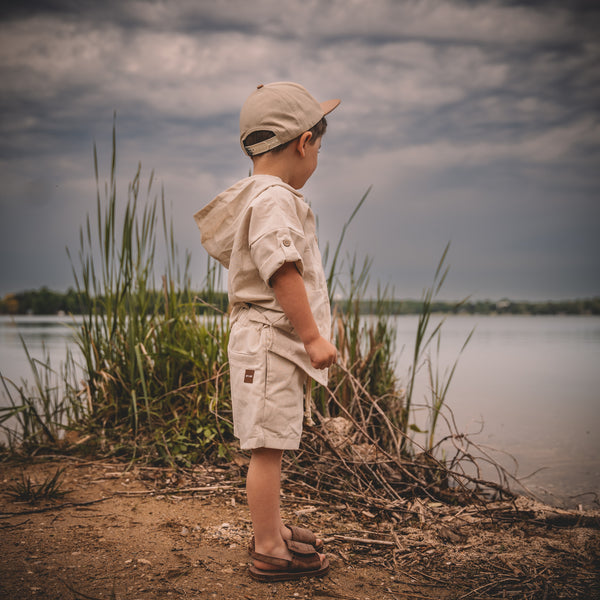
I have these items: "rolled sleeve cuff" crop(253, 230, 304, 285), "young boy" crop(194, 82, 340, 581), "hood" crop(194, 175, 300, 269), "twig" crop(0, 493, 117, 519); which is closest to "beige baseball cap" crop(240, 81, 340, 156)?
"young boy" crop(194, 82, 340, 581)

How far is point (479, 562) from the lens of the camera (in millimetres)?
1782

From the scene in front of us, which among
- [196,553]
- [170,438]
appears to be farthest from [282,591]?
[170,438]

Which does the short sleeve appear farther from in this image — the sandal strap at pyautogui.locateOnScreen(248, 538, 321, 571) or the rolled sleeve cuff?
the sandal strap at pyautogui.locateOnScreen(248, 538, 321, 571)

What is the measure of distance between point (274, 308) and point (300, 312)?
0.14m

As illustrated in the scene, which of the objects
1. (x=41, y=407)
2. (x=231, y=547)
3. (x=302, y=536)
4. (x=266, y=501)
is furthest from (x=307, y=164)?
(x=41, y=407)

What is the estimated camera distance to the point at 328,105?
6.03ft

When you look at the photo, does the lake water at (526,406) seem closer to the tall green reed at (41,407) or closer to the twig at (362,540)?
the tall green reed at (41,407)

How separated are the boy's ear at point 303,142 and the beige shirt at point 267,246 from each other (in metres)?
0.14

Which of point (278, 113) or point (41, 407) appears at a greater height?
point (278, 113)

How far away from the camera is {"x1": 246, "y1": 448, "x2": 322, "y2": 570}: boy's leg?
155 centimetres

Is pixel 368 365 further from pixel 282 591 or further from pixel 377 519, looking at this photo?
pixel 282 591

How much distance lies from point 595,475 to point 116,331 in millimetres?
3238

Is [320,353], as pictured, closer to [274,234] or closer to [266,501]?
[274,234]

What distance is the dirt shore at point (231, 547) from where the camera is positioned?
1503 millimetres
